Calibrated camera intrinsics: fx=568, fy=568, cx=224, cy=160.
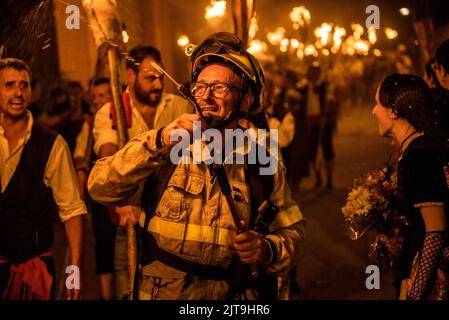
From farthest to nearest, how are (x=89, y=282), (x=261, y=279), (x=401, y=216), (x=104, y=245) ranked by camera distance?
(x=89, y=282)
(x=104, y=245)
(x=401, y=216)
(x=261, y=279)

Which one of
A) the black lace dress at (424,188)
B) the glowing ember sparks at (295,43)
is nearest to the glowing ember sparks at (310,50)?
the glowing ember sparks at (295,43)

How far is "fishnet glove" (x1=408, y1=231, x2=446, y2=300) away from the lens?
319 cm

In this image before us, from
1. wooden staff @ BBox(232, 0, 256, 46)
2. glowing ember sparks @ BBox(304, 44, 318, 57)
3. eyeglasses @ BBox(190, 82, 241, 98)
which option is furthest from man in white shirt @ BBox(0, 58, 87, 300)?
glowing ember sparks @ BBox(304, 44, 318, 57)

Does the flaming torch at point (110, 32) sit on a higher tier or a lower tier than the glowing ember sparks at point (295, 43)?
lower

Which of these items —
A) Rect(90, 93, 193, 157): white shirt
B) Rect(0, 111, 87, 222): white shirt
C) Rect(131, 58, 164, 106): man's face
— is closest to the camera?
Rect(0, 111, 87, 222): white shirt

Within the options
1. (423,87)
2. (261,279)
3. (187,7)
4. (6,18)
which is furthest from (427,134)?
(187,7)

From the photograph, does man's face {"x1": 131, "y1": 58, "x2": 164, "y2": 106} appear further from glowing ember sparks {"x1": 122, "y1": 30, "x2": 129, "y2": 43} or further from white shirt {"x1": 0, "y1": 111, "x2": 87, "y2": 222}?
white shirt {"x1": 0, "y1": 111, "x2": 87, "y2": 222}

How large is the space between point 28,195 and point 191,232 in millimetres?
1456

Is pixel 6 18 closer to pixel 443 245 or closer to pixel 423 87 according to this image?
pixel 423 87

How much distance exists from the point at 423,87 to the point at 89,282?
16.3 feet

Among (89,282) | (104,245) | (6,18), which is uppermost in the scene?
(6,18)

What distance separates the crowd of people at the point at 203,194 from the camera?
2807 millimetres

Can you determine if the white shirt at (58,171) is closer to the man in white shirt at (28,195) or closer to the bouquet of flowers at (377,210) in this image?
the man in white shirt at (28,195)

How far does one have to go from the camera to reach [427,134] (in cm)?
340
